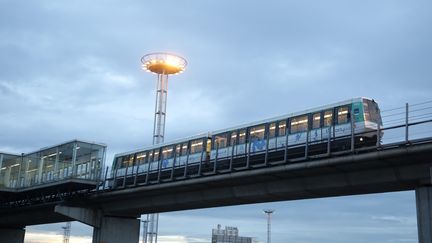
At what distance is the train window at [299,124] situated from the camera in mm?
37094

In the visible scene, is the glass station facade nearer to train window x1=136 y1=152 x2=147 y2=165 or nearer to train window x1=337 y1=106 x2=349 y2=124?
train window x1=136 y1=152 x2=147 y2=165

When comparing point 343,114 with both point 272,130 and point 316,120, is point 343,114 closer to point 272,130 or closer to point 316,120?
point 316,120

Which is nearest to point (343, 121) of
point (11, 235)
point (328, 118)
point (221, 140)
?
point (328, 118)

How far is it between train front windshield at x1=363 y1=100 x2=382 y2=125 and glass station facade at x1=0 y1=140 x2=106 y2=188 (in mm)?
20028

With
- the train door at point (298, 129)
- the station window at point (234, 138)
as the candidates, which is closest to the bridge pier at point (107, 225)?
the station window at point (234, 138)

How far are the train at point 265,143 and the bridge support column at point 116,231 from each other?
11.3 feet

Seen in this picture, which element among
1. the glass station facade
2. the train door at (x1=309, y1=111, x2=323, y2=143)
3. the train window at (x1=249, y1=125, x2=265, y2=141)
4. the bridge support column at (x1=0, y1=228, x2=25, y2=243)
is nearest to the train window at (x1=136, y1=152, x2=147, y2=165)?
the glass station facade

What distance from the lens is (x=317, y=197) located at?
33719 millimetres

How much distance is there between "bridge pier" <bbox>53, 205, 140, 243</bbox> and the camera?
45.7 meters

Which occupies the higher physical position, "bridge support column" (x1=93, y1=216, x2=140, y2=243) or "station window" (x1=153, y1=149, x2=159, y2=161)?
"station window" (x1=153, y1=149, x2=159, y2=161)

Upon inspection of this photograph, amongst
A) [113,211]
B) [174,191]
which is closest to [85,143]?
[113,211]

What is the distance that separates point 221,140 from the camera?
1645 inches

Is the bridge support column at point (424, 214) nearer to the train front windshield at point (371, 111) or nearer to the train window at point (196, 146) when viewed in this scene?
the train front windshield at point (371, 111)

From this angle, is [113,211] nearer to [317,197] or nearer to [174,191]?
[174,191]
